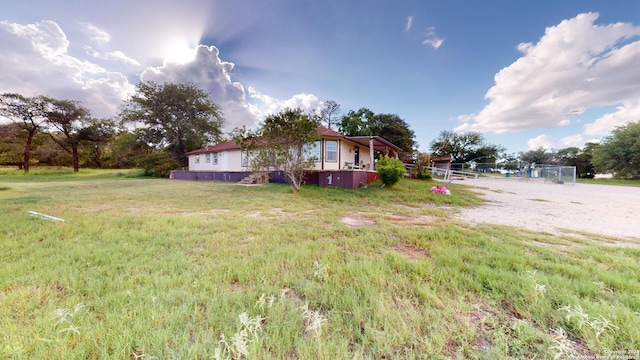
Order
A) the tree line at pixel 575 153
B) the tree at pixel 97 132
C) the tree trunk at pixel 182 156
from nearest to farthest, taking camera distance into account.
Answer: the tree line at pixel 575 153
the tree trunk at pixel 182 156
the tree at pixel 97 132

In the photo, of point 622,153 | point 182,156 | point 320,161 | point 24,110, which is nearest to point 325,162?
point 320,161

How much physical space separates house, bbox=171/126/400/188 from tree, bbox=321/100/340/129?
11834 mm

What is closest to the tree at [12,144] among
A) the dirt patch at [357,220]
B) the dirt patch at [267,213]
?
the dirt patch at [267,213]

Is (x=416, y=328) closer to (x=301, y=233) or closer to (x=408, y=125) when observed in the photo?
(x=301, y=233)

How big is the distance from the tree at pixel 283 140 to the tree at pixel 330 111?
19.0 meters

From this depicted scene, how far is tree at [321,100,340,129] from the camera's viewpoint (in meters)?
28.1

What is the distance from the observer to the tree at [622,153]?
23492 millimetres

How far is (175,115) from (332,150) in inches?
841

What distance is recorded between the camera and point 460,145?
37.0m

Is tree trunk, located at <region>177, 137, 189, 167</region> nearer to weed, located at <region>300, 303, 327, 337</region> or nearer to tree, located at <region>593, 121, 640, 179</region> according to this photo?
weed, located at <region>300, 303, 327, 337</region>

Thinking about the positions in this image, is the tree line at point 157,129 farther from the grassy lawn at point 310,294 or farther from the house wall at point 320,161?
the grassy lawn at point 310,294

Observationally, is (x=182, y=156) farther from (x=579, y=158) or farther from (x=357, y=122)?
(x=579, y=158)

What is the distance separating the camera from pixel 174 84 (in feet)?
78.3

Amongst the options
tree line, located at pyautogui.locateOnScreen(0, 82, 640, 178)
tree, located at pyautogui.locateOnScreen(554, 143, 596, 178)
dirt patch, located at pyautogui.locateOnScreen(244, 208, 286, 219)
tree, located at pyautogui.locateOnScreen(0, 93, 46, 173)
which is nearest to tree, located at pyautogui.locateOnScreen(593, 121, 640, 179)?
tree line, located at pyautogui.locateOnScreen(0, 82, 640, 178)
